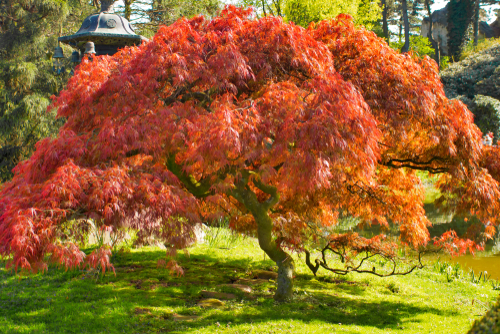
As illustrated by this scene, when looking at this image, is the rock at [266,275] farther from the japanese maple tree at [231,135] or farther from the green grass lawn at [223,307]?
the japanese maple tree at [231,135]

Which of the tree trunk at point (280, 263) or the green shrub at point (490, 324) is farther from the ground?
the green shrub at point (490, 324)

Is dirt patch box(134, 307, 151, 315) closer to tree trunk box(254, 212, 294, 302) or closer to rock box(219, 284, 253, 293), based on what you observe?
rock box(219, 284, 253, 293)

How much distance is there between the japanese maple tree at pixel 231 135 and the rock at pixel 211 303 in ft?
3.15

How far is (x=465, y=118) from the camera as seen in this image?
5.80m

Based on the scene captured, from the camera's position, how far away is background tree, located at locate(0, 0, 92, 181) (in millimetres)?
14180

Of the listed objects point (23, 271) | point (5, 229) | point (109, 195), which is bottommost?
point (23, 271)

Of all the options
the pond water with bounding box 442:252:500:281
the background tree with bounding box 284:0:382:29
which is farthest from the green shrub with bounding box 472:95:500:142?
the pond water with bounding box 442:252:500:281

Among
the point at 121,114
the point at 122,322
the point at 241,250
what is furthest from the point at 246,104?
the point at 241,250

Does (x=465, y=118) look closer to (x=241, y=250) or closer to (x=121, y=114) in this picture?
(x=121, y=114)

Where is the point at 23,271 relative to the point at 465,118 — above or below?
below

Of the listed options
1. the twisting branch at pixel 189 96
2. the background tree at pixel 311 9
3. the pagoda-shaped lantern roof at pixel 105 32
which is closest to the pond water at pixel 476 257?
the twisting branch at pixel 189 96

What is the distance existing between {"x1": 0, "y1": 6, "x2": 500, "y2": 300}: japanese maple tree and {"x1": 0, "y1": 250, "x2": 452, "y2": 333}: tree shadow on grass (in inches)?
29.8

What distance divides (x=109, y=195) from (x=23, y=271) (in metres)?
1.11

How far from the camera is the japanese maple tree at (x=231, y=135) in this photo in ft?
14.0
